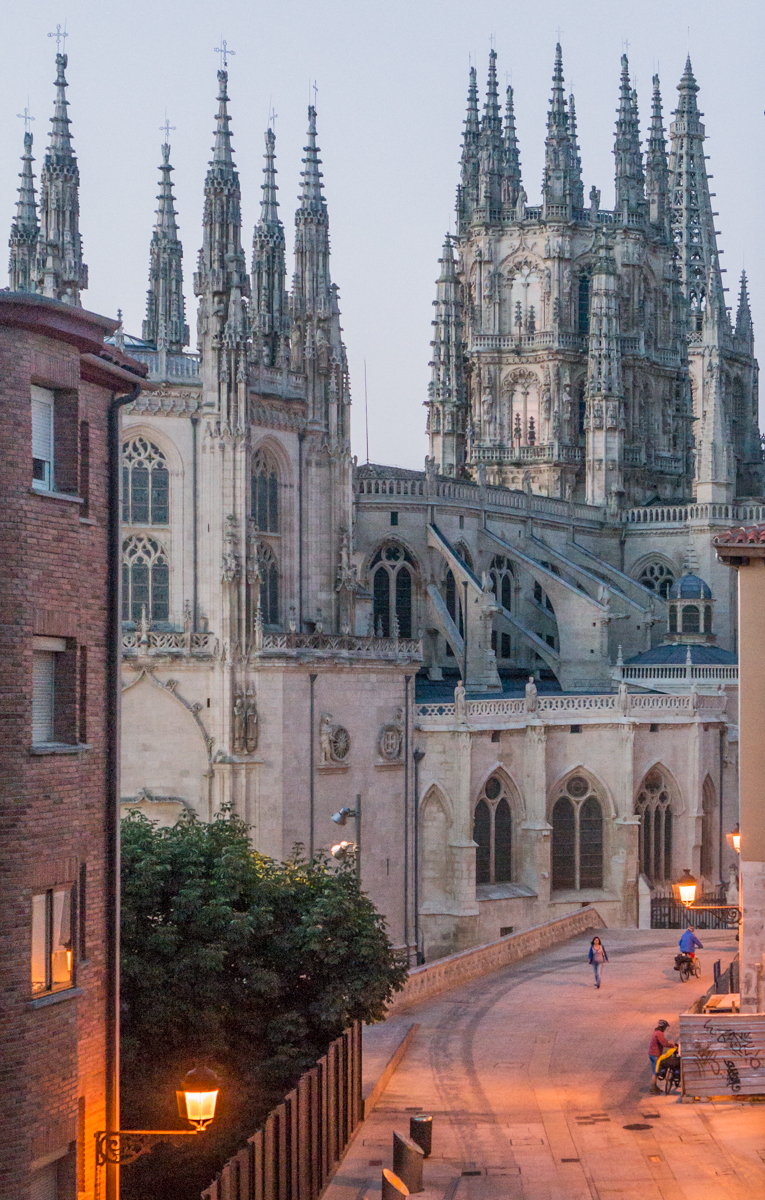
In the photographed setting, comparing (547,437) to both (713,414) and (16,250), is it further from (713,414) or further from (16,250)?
(16,250)

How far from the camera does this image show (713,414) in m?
82.9

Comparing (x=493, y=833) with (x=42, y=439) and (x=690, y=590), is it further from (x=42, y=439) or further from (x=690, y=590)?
(x=42, y=439)

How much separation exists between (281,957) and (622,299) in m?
62.3

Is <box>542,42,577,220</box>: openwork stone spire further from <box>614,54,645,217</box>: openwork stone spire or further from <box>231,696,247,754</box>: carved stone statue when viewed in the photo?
<box>231,696,247,754</box>: carved stone statue

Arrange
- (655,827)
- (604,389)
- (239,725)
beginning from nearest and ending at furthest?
(239,725), (655,827), (604,389)

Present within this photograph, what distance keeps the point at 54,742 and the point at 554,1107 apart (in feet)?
50.4

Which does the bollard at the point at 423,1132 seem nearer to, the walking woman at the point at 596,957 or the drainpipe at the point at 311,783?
the walking woman at the point at 596,957

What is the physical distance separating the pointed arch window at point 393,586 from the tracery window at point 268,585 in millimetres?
11468

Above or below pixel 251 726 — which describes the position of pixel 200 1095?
below

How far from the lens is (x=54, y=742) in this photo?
20.7 m

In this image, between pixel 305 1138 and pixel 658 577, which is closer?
pixel 305 1138

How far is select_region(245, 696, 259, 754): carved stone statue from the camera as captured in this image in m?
51.3

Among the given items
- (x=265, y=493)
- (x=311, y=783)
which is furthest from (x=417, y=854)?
(x=265, y=493)

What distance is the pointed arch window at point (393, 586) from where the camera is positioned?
66.7 meters
